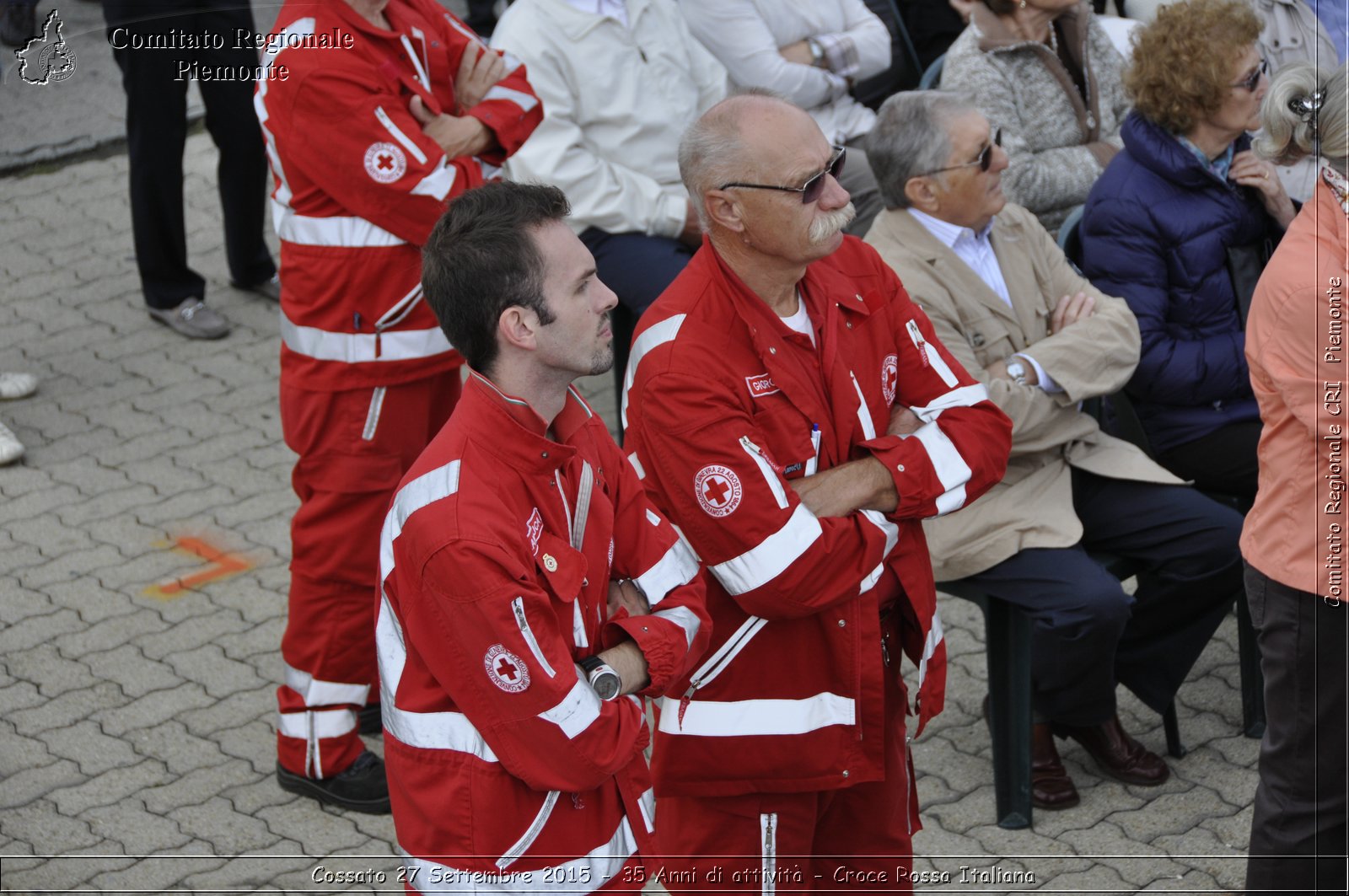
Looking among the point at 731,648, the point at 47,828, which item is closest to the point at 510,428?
the point at 731,648

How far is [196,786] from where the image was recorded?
14.0 feet

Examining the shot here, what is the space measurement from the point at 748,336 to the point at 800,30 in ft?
10.8

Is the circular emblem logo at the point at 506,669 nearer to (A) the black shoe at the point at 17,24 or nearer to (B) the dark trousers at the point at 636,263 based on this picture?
(B) the dark trousers at the point at 636,263

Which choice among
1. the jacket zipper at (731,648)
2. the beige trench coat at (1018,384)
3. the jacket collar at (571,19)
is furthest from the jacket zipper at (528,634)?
the jacket collar at (571,19)

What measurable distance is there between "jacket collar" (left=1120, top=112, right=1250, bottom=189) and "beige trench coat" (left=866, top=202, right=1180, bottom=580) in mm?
460

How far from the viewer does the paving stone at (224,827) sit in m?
4.02

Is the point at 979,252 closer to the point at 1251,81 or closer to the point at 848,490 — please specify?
the point at 1251,81

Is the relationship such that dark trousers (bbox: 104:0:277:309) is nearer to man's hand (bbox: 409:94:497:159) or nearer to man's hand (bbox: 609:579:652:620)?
man's hand (bbox: 409:94:497:159)

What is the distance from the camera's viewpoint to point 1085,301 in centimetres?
421

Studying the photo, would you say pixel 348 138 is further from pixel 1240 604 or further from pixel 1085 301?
pixel 1240 604

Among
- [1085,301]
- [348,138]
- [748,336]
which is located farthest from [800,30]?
[748,336]

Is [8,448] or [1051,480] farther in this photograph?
[8,448]

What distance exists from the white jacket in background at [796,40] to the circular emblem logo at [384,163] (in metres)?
2.31

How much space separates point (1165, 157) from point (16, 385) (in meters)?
4.65
